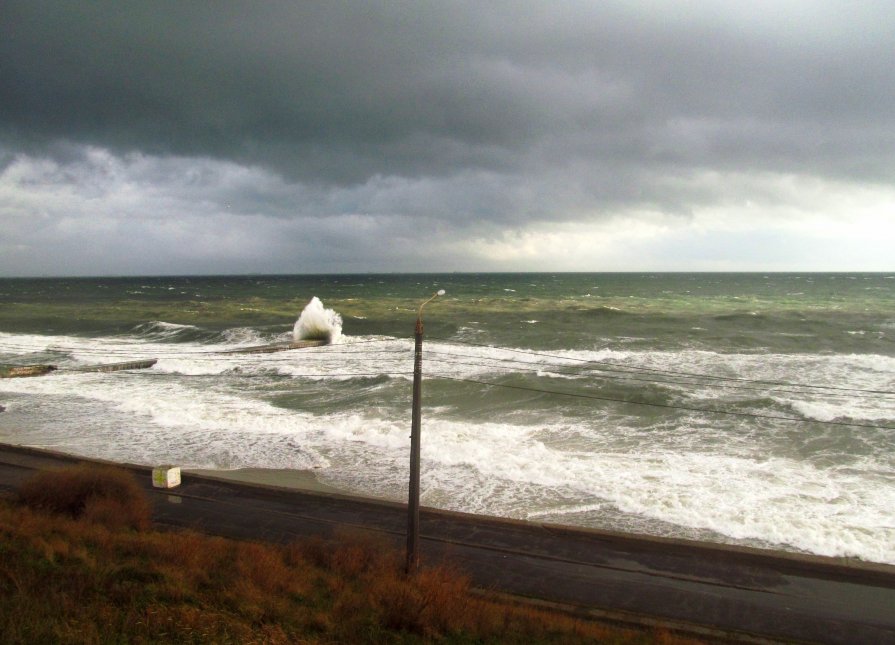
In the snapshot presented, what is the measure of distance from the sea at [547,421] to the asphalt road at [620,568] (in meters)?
1.49

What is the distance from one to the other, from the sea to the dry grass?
598 cm

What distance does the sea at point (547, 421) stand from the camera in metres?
18.2

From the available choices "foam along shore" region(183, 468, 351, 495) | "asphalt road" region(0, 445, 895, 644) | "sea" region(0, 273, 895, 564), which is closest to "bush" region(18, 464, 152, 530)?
"asphalt road" region(0, 445, 895, 644)

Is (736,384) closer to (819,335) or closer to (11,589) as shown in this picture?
(819,335)

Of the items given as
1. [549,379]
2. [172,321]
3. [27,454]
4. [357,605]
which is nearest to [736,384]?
[549,379]

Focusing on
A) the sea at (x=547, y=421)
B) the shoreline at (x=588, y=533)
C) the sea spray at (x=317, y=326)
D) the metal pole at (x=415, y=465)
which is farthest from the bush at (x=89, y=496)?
the sea spray at (x=317, y=326)

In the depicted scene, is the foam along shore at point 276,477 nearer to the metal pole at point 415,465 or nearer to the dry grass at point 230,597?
the dry grass at point 230,597

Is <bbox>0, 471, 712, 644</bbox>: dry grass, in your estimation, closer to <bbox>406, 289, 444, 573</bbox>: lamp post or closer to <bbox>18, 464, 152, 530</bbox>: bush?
<bbox>406, 289, 444, 573</bbox>: lamp post

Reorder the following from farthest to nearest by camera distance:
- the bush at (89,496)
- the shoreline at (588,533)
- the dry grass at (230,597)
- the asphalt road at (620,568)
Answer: the bush at (89,496) → the shoreline at (588,533) → the asphalt road at (620,568) → the dry grass at (230,597)

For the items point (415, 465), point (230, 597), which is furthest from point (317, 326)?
point (230, 597)

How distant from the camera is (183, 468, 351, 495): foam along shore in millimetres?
19625

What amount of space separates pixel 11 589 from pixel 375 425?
17.4 metres

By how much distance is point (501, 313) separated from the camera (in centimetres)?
7900

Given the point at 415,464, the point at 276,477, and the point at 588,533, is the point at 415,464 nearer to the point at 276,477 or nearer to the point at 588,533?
the point at 588,533
